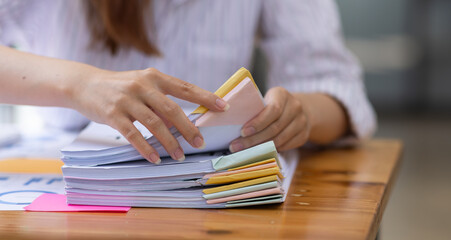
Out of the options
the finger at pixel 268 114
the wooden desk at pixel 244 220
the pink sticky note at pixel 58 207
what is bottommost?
the wooden desk at pixel 244 220

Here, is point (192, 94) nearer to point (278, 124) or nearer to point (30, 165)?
point (278, 124)

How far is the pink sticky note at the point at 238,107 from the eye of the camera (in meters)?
0.60

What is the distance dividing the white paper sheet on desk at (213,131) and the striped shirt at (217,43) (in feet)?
1.28

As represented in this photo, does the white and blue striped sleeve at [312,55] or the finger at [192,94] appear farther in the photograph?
the white and blue striped sleeve at [312,55]

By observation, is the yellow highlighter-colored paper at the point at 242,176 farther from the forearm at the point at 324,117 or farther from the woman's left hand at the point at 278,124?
the forearm at the point at 324,117

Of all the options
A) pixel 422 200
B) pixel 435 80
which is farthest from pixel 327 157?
pixel 435 80

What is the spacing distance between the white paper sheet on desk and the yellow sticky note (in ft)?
0.44

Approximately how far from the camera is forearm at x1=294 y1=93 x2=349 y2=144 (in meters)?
0.88

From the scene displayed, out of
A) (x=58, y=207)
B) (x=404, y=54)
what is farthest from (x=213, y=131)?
(x=404, y=54)

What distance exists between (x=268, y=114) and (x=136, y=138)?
17 cm

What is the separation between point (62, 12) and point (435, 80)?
410cm

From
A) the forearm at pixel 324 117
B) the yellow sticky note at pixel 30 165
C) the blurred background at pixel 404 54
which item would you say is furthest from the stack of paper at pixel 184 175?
the blurred background at pixel 404 54

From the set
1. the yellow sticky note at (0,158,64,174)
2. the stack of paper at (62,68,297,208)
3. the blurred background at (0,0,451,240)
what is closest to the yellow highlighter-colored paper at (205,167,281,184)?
the stack of paper at (62,68,297,208)

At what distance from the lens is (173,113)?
580 mm
